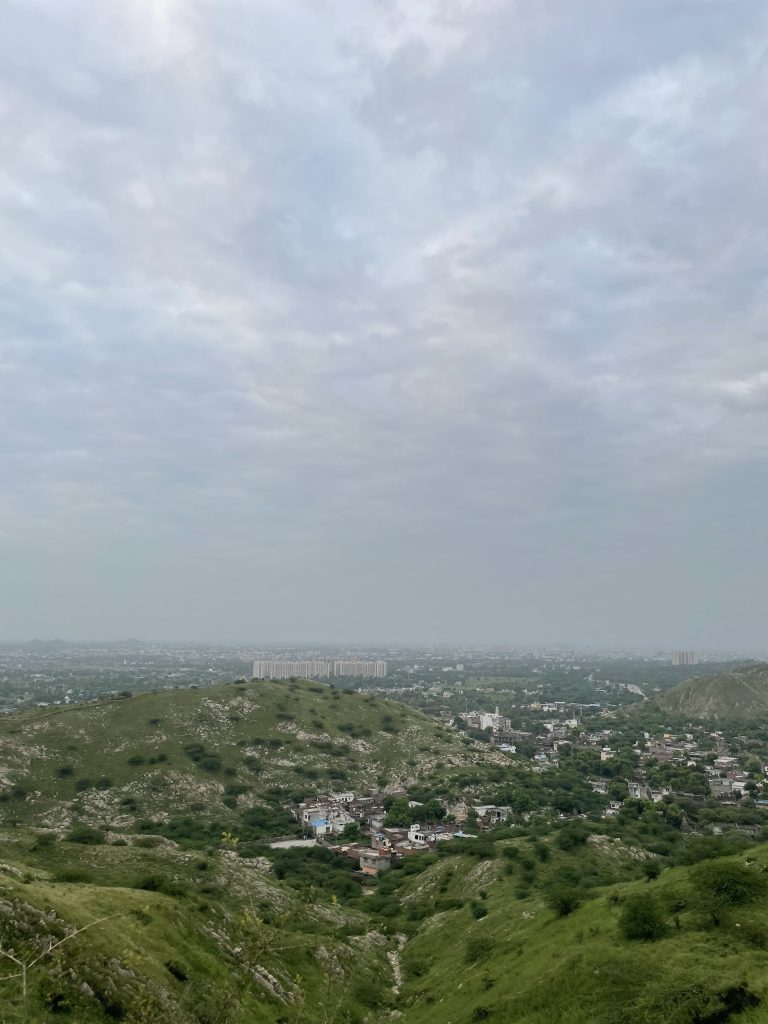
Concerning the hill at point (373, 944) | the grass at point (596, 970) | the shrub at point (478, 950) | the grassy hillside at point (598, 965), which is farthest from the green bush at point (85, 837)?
the shrub at point (478, 950)

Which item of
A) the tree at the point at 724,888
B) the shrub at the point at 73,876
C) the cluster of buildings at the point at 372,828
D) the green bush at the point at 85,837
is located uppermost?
the tree at the point at 724,888

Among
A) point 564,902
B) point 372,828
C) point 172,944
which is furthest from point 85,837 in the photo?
point 372,828

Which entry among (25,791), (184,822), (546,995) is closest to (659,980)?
(546,995)

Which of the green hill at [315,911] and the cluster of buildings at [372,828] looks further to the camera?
the cluster of buildings at [372,828]

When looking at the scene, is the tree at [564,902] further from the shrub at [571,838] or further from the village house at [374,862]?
the village house at [374,862]

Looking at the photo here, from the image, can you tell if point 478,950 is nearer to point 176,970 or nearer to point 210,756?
point 176,970

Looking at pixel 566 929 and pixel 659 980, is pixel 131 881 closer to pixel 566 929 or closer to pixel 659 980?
pixel 566 929
